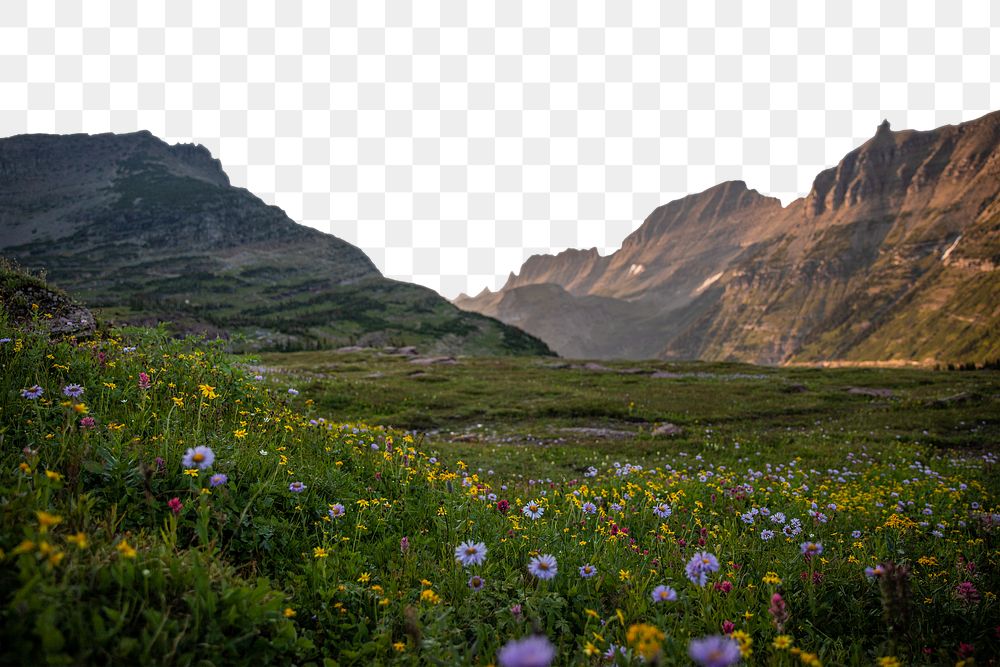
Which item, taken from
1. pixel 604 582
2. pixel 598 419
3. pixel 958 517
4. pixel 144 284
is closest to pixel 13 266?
pixel 604 582

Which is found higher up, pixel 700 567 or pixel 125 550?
pixel 125 550

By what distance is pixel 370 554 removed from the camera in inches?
163

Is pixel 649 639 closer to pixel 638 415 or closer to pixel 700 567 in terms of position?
pixel 700 567

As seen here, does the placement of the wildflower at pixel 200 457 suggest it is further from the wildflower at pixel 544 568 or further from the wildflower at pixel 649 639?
the wildflower at pixel 649 639

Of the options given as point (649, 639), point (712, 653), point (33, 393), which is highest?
point (33, 393)

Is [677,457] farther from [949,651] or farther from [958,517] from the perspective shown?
[949,651]

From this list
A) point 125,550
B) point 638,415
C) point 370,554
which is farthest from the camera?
point 638,415

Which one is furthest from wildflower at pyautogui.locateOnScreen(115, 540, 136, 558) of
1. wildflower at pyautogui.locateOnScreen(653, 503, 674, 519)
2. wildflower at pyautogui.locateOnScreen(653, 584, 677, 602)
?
wildflower at pyautogui.locateOnScreen(653, 503, 674, 519)

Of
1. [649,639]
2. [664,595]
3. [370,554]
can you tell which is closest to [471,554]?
[370,554]

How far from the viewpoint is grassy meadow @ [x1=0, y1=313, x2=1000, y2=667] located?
233cm

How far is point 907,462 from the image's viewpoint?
561 inches

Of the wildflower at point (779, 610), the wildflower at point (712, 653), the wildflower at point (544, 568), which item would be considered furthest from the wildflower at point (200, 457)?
the wildflower at point (779, 610)

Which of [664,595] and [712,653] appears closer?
[712,653]

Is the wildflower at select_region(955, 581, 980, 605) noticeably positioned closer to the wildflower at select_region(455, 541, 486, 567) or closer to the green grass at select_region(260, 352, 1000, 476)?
the wildflower at select_region(455, 541, 486, 567)
